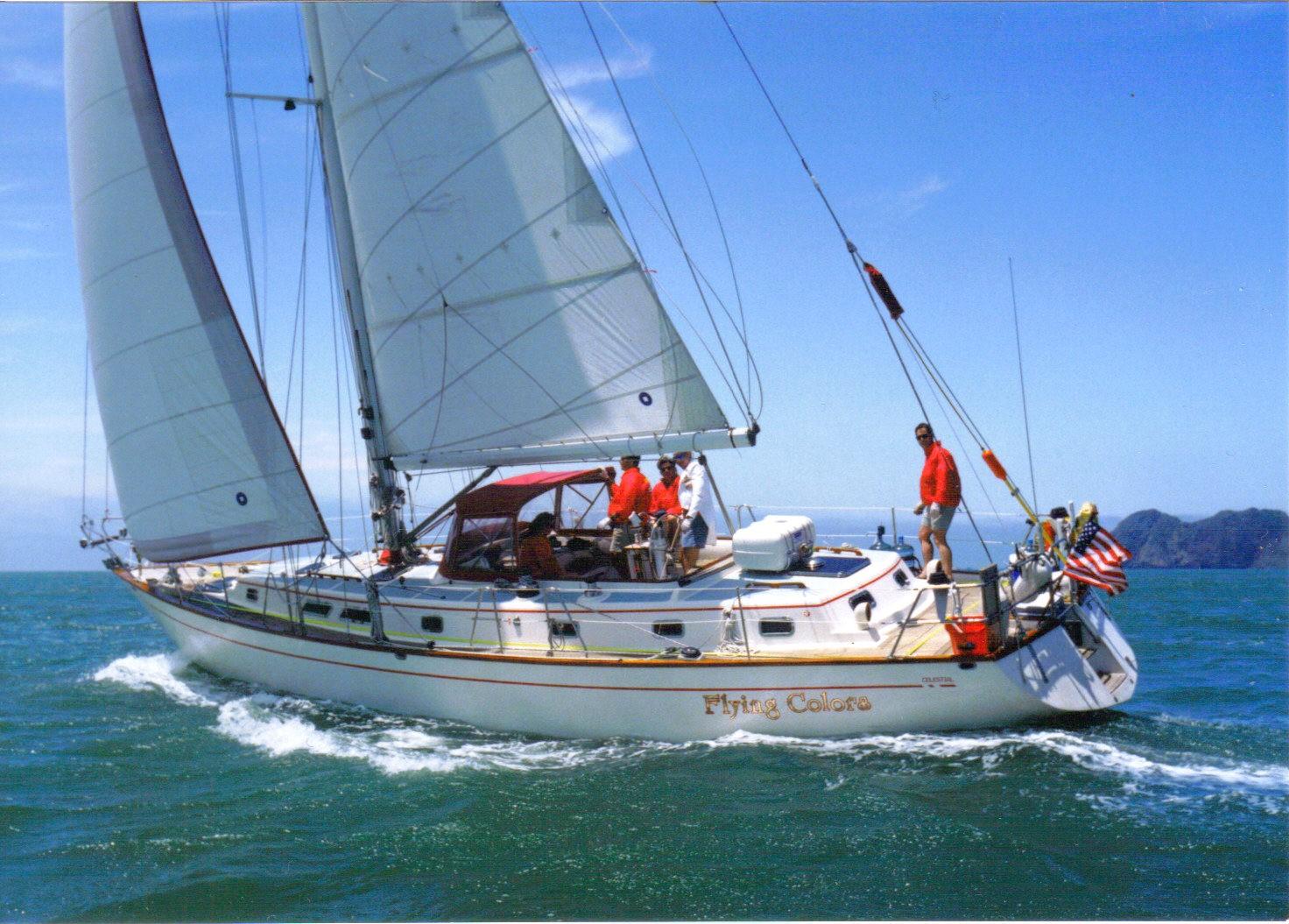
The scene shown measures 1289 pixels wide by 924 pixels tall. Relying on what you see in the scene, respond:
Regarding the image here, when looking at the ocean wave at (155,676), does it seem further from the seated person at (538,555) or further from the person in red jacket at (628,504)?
the person in red jacket at (628,504)

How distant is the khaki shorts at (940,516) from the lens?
Result: 34.4 feet

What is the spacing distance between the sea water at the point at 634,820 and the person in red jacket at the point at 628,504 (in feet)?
7.70

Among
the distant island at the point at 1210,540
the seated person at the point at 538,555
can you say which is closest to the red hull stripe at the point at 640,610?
the seated person at the point at 538,555

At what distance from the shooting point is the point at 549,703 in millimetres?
10734

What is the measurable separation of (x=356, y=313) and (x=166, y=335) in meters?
2.16

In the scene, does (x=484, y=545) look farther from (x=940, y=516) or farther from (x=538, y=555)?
(x=940, y=516)

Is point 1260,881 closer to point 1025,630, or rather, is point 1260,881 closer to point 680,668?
point 1025,630

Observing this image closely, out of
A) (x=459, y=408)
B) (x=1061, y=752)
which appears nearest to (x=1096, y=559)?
(x=1061, y=752)

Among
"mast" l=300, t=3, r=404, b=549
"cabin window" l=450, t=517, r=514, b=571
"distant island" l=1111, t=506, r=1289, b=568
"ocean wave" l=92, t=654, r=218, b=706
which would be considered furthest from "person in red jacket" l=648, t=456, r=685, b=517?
"distant island" l=1111, t=506, r=1289, b=568

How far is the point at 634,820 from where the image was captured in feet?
27.2

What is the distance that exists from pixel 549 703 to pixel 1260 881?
6366 mm

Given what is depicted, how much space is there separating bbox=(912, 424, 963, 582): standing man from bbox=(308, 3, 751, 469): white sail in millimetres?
1902

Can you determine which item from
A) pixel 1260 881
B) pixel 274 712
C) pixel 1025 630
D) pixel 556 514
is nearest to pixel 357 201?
pixel 556 514

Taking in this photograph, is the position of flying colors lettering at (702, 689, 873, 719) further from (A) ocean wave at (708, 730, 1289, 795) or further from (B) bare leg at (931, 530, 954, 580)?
(B) bare leg at (931, 530, 954, 580)
